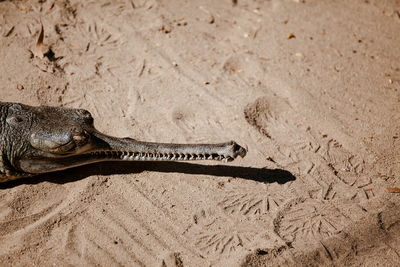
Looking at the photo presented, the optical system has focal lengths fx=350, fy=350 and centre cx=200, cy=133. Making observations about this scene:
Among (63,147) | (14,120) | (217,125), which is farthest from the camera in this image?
(217,125)

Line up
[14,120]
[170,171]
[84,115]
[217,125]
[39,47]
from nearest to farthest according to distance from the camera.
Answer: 1. [14,120]
2. [84,115]
3. [170,171]
4. [217,125]
5. [39,47]

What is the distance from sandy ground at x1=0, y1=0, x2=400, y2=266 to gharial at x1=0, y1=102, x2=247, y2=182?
9.6 inches

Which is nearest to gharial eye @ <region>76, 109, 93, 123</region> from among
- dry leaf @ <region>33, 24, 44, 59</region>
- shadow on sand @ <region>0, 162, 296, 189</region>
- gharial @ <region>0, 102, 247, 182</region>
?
gharial @ <region>0, 102, 247, 182</region>

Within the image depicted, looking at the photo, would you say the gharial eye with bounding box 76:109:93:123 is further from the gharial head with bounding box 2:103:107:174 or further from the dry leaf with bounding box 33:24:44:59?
the dry leaf with bounding box 33:24:44:59

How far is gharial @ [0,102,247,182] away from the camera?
3.62 m

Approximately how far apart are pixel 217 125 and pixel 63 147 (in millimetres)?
1921

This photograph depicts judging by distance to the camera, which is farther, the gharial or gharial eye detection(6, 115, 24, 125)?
gharial eye detection(6, 115, 24, 125)

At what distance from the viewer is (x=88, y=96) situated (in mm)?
4762

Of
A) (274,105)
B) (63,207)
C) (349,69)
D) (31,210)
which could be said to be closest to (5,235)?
(31,210)

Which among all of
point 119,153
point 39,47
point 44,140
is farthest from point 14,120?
point 39,47

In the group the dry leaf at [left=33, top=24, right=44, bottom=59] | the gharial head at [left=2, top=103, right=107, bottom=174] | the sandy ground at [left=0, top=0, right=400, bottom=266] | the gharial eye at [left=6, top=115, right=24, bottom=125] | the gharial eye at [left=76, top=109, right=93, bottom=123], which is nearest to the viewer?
the sandy ground at [left=0, top=0, right=400, bottom=266]

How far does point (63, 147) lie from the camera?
3633 millimetres

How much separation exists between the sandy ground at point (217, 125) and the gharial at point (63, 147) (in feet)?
0.80

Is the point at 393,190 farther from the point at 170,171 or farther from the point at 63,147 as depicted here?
the point at 63,147
